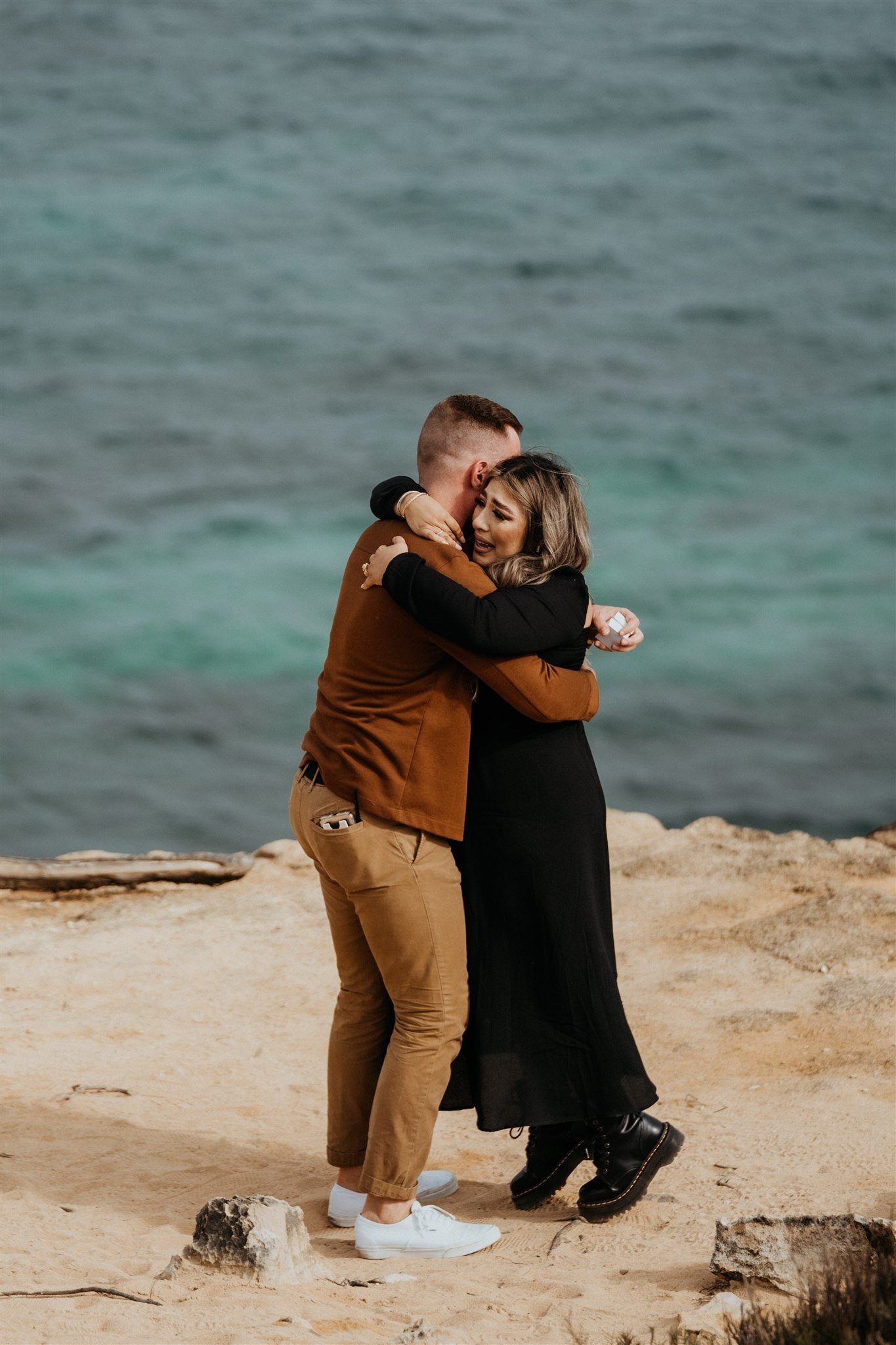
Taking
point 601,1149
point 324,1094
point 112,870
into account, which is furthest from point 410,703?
point 112,870

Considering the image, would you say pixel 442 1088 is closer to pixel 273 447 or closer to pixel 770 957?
pixel 770 957

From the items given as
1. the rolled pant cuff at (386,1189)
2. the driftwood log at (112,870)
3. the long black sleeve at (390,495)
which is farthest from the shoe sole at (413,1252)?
the driftwood log at (112,870)

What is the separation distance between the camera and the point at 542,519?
3215 mm

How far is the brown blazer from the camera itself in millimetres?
3129

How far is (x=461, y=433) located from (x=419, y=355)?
77.3 ft

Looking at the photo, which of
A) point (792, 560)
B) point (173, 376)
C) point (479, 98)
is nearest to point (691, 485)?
point (792, 560)

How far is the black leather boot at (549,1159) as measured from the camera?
3.57 metres

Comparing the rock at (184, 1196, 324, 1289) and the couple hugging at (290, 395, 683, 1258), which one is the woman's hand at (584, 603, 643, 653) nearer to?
the couple hugging at (290, 395, 683, 1258)

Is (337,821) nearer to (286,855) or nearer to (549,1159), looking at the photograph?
(549,1159)

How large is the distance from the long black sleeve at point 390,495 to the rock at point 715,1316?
1843 mm

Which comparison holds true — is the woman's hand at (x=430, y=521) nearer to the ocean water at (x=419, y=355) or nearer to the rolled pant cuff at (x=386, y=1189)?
the rolled pant cuff at (x=386, y=1189)

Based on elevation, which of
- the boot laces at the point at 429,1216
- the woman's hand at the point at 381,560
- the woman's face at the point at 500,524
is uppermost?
the woman's face at the point at 500,524

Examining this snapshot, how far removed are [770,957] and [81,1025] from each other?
259 cm

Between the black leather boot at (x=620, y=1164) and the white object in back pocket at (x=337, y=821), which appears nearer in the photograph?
the white object in back pocket at (x=337, y=821)
